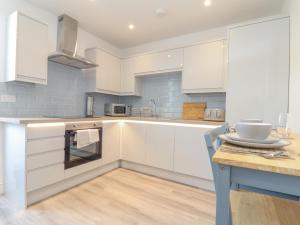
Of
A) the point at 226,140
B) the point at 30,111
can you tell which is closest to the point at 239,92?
the point at 226,140

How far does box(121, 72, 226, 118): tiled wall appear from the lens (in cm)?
305

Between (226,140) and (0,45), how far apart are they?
2.65 m

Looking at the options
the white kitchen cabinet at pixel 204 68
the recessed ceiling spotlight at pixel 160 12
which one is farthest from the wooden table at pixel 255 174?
the recessed ceiling spotlight at pixel 160 12

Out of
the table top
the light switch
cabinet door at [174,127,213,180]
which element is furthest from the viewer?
cabinet door at [174,127,213,180]

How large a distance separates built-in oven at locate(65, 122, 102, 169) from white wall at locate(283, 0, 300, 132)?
2.29 meters

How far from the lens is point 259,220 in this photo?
72 centimetres

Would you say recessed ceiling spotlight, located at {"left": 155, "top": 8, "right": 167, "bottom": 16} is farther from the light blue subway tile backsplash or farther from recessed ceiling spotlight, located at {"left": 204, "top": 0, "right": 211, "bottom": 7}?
the light blue subway tile backsplash

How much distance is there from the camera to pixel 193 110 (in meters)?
2.86

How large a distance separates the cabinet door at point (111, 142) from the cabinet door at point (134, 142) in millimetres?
121

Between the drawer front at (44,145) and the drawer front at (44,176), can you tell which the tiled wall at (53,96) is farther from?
the drawer front at (44,176)

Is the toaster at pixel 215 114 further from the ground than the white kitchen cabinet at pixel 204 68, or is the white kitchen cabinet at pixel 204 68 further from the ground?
the white kitchen cabinet at pixel 204 68

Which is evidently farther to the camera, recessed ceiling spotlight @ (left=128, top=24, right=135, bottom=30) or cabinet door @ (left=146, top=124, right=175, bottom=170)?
recessed ceiling spotlight @ (left=128, top=24, right=135, bottom=30)

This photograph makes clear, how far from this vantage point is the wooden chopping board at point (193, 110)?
279 cm

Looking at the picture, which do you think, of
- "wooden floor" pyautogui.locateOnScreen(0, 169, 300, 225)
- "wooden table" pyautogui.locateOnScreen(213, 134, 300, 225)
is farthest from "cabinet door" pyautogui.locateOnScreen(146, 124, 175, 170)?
"wooden table" pyautogui.locateOnScreen(213, 134, 300, 225)
